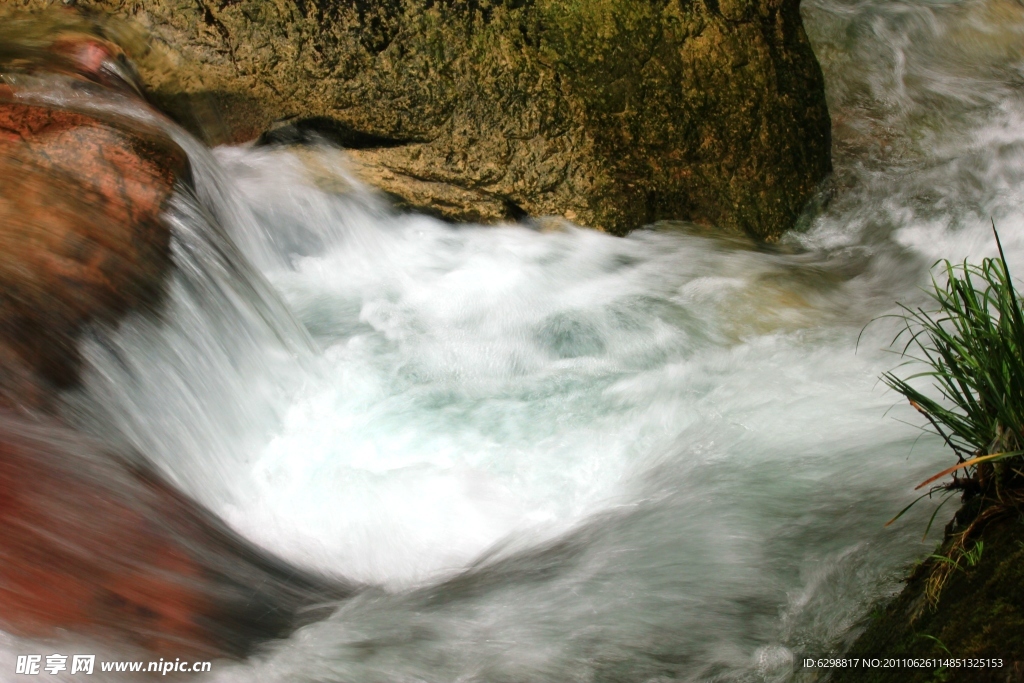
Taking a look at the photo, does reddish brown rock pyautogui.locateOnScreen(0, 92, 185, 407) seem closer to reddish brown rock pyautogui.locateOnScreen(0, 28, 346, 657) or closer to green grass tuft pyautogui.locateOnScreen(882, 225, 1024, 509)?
reddish brown rock pyautogui.locateOnScreen(0, 28, 346, 657)

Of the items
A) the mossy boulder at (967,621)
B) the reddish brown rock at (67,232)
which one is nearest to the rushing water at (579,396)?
the reddish brown rock at (67,232)

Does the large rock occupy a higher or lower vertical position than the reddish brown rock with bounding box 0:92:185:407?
higher

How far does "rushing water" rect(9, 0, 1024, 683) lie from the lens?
109 inches

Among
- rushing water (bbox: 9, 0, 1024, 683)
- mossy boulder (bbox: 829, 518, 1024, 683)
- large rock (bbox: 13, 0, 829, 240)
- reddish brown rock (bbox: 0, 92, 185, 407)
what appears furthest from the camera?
large rock (bbox: 13, 0, 829, 240)

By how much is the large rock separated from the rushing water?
21cm

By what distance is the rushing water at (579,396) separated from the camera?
9.09 ft

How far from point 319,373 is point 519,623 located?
6.08 ft

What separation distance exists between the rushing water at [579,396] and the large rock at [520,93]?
0.21 metres

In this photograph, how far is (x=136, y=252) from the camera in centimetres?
359

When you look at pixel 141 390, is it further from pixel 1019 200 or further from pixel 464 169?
pixel 1019 200

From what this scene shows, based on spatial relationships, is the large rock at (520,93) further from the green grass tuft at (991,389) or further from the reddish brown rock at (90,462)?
the green grass tuft at (991,389)

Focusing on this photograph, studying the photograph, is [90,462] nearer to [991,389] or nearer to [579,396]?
[579,396]

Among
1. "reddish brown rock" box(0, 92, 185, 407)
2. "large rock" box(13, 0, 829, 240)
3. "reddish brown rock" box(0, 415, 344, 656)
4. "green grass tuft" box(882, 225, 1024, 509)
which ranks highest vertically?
"large rock" box(13, 0, 829, 240)

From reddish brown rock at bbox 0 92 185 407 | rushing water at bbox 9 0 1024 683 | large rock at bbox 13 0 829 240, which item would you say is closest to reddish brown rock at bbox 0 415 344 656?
rushing water at bbox 9 0 1024 683
